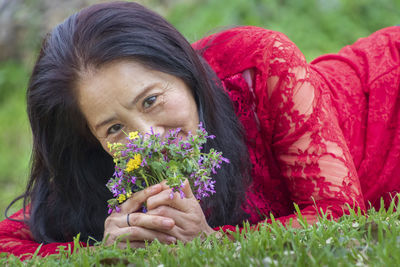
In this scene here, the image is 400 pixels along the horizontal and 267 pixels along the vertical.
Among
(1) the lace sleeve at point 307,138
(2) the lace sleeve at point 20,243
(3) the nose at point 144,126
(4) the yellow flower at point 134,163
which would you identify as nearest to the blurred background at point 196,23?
(2) the lace sleeve at point 20,243

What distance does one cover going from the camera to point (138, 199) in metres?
2.49

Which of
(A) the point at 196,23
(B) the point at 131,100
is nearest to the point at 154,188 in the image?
(B) the point at 131,100

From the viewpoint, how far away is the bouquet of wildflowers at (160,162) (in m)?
2.27

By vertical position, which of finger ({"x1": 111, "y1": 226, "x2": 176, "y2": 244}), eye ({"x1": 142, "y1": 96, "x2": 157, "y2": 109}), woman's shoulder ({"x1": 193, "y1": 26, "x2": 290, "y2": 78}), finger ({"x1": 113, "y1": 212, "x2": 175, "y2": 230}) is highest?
woman's shoulder ({"x1": 193, "y1": 26, "x2": 290, "y2": 78})

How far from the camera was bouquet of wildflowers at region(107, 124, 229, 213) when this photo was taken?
2268 millimetres

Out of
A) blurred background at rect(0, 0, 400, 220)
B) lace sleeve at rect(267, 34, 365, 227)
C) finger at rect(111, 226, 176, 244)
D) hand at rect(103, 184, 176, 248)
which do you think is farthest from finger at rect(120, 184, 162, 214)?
blurred background at rect(0, 0, 400, 220)

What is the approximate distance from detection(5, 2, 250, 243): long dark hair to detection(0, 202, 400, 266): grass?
2.61 ft

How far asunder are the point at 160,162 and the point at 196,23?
17.6 feet

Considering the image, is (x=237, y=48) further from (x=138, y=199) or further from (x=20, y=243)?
(x=20, y=243)

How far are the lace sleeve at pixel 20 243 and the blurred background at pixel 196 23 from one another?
3.54 metres

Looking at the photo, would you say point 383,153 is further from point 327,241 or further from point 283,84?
point 327,241

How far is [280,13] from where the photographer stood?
7.92 m

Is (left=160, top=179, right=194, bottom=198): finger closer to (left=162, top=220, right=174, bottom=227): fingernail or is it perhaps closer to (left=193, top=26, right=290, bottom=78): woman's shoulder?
(left=162, top=220, right=174, bottom=227): fingernail

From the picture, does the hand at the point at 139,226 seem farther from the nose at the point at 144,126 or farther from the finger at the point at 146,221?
the nose at the point at 144,126
